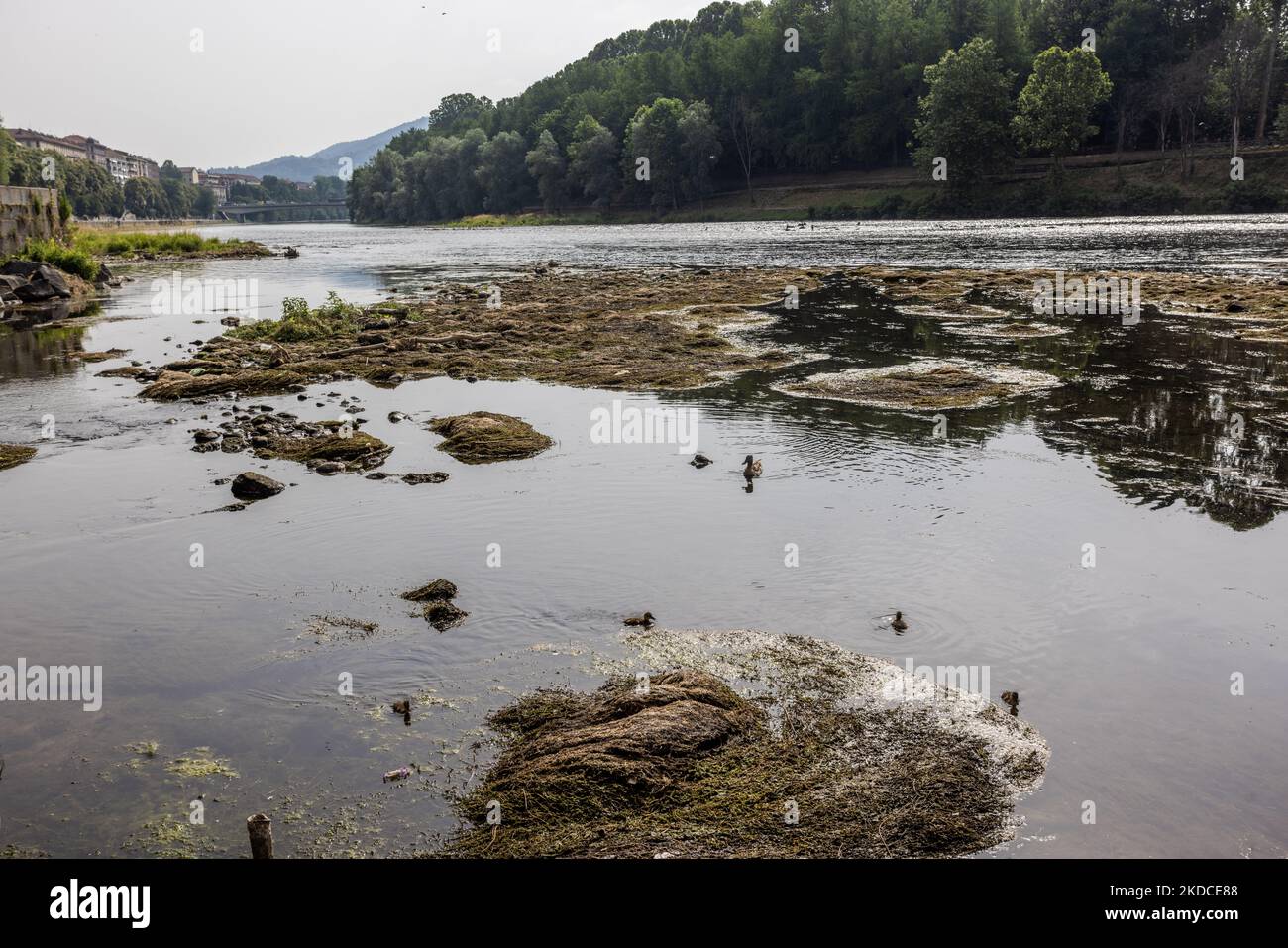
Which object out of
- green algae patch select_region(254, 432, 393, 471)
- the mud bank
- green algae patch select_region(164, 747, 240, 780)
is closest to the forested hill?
the mud bank

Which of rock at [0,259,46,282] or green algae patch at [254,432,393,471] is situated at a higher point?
rock at [0,259,46,282]

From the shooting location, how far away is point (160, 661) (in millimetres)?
9305

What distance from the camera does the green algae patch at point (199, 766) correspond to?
24.2 feet

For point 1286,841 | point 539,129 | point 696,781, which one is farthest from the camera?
point 539,129

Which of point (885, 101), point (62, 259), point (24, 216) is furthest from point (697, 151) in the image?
point (62, 259)

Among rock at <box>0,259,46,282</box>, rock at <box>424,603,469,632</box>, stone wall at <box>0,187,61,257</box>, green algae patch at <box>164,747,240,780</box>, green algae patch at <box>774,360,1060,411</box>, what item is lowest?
green algae patch at <box>164,747,240,780</box>

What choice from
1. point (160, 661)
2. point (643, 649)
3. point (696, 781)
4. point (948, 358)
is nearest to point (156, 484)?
point (160, 661)

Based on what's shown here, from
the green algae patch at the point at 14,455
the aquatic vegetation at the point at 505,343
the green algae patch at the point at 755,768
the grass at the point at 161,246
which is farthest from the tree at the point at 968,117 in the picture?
the green algae patch at the point at 755,768

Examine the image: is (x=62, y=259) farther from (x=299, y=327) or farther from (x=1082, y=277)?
(x=1082, y=277)

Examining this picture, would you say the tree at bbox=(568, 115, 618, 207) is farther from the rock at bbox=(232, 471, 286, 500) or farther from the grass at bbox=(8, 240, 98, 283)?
the rock at bbox=(232, 471, 286, 500)

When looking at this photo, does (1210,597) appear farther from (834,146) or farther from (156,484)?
(834,146)

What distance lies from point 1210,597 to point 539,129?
188459mm

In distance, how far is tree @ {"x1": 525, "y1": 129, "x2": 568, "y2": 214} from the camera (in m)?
155

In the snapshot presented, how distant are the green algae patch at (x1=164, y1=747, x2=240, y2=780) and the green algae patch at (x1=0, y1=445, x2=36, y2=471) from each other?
11.9 m
